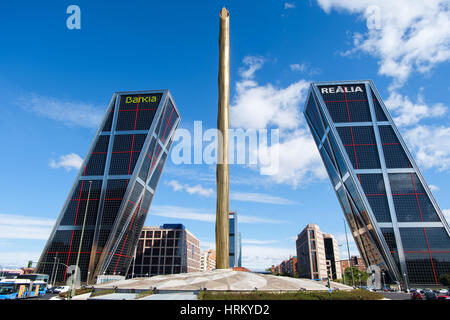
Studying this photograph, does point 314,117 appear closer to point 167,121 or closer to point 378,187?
point 378,187

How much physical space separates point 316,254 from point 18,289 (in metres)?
119

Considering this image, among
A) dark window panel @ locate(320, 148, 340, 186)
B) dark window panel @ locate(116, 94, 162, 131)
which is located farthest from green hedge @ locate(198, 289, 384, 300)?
dark window panel @ locate(116, 94, 162, 131)

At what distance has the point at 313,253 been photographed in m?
126

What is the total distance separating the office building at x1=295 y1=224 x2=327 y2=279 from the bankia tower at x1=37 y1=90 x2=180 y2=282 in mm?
83103

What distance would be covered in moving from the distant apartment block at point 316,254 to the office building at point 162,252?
57.6 m

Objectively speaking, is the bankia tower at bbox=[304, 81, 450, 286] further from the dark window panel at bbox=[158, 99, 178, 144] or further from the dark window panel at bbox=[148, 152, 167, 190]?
the dark window panel at bbox=[148, 152, 167, 190]

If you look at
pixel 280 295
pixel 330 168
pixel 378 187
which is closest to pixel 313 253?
pixel 330 168

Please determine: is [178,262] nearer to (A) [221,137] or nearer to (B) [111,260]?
(B) [111,260]

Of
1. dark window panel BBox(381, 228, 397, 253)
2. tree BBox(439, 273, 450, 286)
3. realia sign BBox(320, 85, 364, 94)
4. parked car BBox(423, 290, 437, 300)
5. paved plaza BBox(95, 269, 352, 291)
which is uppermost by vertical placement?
realia sign BBox(320, 85, 364, 94)

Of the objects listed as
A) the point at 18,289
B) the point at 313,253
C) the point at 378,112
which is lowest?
the point at 18,289

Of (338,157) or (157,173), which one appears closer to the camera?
(338,157)

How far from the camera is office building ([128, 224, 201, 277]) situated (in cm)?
10988
